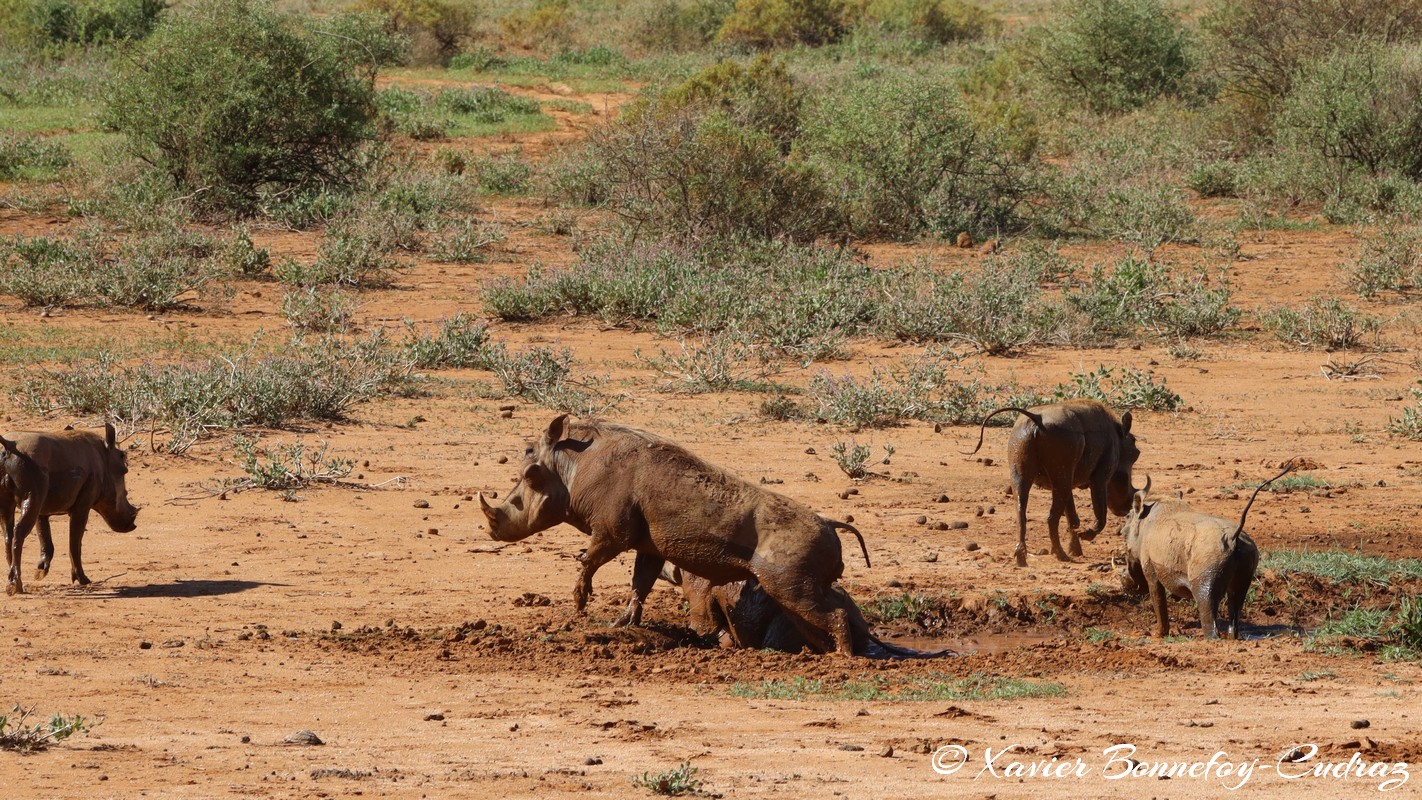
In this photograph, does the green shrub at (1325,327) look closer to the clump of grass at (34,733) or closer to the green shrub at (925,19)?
the clump of grass at (34,733)

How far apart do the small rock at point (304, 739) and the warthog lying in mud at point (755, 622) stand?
2571 millimetres

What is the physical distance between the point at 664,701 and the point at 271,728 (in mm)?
1580

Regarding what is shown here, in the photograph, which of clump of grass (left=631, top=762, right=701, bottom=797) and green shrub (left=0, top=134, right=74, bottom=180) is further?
green shrub (left=0, top=134, right=74, bottom=180)

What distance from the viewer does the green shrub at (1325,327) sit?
17141 millimetres

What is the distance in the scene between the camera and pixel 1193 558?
8.09 meters

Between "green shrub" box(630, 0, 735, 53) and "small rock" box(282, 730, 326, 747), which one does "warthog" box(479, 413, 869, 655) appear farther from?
"green shrub" box(630, 0, 735, 53)

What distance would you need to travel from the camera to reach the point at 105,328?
16562 millimetres

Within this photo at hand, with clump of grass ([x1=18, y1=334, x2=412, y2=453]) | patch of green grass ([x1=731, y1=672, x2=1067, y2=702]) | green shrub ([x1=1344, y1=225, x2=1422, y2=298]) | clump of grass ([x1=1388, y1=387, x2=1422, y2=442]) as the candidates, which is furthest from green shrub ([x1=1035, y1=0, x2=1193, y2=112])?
patch of green grass ([x1=731, y1=672, x2=1067, y2=702])

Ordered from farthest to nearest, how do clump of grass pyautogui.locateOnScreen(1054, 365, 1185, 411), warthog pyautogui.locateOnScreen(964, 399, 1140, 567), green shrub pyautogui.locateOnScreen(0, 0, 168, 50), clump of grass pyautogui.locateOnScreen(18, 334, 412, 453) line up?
green shrub pyautogui.locateOnScreen(0, 0, 168, 50), clump of grass pyautogui.locateOnScreen(1054, 365, 1185, 411), clump of grass pyautogui.locateOnScreen(18, 334, 412, 453), warthog pyautogui.locateOnScreen(964, 399, 1140, 567)

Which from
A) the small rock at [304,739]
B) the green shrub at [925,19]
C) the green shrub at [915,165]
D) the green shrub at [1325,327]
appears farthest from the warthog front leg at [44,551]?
the green shrub at [925,19]

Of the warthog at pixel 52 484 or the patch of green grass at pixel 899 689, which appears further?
the warthog at pixel 52 484

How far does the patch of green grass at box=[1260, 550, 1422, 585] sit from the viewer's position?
30.4 ft

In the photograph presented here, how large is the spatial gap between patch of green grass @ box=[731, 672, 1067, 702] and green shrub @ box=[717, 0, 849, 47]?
37476 mm

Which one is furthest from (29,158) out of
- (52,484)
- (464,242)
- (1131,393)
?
(52,484)
